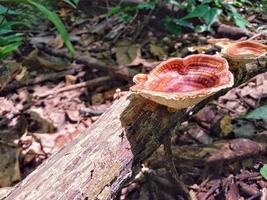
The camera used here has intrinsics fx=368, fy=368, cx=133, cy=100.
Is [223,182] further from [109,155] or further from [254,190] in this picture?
[109,155]

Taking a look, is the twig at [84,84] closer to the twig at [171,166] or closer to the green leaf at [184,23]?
the green leaf at [184,23]

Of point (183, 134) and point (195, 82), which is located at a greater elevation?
point (195, 82)

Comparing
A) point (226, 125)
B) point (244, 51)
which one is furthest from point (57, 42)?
point (244, 51)

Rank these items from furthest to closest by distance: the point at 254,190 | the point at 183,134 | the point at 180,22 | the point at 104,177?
1. the point at 180,22
2. the point at 183,134
3. the point at 254,190
4. the point at 104,177

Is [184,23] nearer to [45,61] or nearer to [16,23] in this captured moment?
[45,61]

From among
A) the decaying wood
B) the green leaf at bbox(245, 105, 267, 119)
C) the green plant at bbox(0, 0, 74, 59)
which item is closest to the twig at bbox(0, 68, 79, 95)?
the green plant at bbox(0, 0, 74, 59)

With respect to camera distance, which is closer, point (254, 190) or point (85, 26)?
point (254, 190)

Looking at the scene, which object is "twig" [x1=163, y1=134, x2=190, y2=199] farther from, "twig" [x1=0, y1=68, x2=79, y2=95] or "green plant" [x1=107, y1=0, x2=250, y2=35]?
"twig" [x1=0, y1=68, x2=79, y2=95]

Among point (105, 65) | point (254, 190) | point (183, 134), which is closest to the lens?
point (254, 190)

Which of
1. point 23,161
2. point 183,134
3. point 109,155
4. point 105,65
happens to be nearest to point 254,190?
point 183,134
